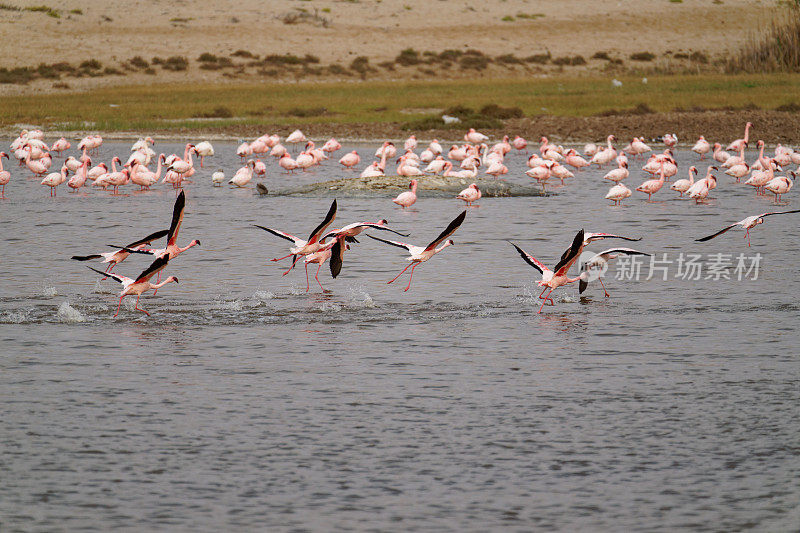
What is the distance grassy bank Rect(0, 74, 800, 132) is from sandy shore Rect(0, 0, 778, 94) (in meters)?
6.20

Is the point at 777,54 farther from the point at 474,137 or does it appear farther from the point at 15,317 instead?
the point at 15,317

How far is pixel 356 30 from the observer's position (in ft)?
238

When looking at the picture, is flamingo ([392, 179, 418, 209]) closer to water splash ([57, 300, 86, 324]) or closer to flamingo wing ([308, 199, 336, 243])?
flamingo wing ([308, 199, 336, 243])

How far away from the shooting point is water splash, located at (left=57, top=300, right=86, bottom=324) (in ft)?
35.8

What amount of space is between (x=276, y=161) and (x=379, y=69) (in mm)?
31714

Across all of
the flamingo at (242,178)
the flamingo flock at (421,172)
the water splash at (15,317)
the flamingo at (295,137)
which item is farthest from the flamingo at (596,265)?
the flamingo at (295,137)

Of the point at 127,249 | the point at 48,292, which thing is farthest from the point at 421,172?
the point at 127,249

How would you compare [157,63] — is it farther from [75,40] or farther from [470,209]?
[470,209]

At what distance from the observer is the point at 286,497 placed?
6469mm

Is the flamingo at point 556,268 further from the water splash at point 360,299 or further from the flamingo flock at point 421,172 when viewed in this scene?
the water splash at point 360,299

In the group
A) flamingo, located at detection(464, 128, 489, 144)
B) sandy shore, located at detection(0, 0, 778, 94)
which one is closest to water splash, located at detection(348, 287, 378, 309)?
flamingo, located at detection(464, 128, 489, 144)

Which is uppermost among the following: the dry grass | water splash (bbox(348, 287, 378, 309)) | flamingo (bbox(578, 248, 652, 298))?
the dry grass

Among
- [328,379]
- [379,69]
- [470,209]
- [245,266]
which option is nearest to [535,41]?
[379,69]

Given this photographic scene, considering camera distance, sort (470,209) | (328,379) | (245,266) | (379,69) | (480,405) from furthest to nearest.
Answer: (379,69) < (470,209) < (245,266) < (328,379) < (480,405)
